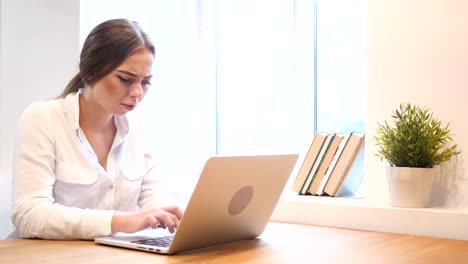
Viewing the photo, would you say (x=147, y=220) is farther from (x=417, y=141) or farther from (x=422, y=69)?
(x=422, y=69)

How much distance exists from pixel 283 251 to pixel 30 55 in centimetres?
138

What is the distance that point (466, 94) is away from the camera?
1.89m

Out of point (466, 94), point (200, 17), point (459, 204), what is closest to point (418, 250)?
point (459, 204)

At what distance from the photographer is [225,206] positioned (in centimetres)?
153

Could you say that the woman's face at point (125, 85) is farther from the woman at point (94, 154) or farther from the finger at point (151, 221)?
the finger at point (151, 221)

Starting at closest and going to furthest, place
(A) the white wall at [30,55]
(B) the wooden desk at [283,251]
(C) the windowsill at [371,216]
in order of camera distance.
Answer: (B) the wooden desk at [283,251] < (C) the windowsill at [371,216] < (A) the white wall at [30,55]

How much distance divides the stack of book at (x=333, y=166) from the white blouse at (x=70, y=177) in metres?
0.52

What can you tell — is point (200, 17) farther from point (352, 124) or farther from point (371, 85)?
point (371, 85)

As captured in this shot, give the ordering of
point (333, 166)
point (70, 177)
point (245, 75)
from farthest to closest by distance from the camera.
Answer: point (245, 75), point (333, 166), point (70, 177)

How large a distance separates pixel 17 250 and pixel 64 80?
117 cm

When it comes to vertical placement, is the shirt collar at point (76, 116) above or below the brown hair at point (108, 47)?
below

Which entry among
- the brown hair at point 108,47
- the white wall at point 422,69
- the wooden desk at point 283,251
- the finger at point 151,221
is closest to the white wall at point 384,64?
the white wall at point 422,69

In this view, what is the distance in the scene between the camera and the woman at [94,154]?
1.66 m

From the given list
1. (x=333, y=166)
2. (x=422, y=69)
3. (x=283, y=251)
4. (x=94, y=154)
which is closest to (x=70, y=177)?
(x=94, y=154)
